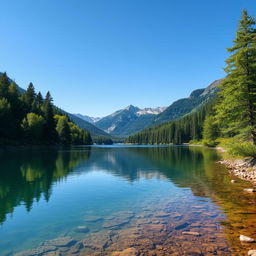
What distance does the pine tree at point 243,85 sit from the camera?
83.0ft

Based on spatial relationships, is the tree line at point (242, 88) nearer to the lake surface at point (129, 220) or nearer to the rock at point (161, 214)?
the lake surface at point (129, 220)

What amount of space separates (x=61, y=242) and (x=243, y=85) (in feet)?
86.0

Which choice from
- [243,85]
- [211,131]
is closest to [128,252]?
[243,85]

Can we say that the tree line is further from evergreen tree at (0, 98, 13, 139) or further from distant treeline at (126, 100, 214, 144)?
distant treeline at (126, 100, 214, 144)

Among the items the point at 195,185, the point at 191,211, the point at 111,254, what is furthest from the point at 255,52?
the point at 111,254

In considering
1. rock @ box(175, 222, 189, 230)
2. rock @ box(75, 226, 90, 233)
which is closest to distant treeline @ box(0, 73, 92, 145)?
rock @ box(75, 226, 90, 233)

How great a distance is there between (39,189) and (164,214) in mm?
13351

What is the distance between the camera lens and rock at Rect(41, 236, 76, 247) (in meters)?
8.83

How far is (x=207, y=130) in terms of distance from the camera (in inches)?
3969

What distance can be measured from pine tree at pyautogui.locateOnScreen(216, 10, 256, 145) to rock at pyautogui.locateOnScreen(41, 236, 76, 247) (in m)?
23.5

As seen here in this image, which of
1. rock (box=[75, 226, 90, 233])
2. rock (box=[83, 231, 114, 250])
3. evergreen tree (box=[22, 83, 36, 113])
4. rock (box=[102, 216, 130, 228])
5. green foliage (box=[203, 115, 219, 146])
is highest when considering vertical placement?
evergreen tree (box=[22, 83, 36, 113])

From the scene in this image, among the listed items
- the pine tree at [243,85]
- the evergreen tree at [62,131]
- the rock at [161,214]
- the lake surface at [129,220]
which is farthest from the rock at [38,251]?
the evergreen tree at [62,131]

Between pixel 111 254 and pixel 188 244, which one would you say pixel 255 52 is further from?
pixel 111 254

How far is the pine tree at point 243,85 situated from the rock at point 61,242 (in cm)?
2351
